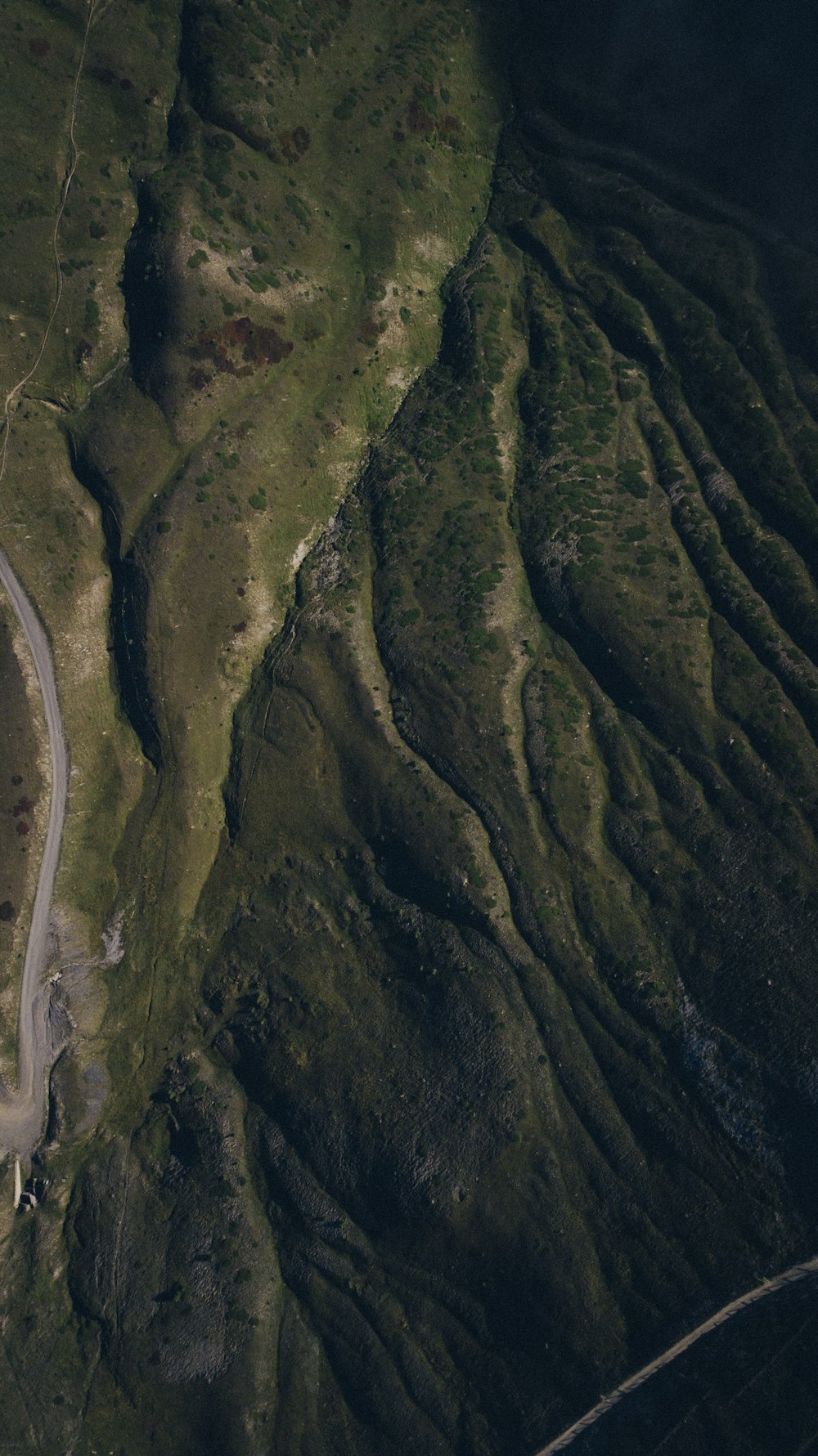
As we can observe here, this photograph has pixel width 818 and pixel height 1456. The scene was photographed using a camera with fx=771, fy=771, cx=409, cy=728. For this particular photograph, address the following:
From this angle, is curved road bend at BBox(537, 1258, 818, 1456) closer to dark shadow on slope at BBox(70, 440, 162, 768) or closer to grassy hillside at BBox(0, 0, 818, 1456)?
grassy hillside at BBox(0, 0, 818, 1456)

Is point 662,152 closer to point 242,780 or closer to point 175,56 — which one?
point 175,56

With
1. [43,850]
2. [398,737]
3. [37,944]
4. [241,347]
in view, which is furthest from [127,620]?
[37,944]

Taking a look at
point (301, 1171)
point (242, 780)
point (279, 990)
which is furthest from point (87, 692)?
point (301, 1171)

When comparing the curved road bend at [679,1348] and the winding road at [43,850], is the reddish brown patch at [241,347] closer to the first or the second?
the winding road at [43,850]

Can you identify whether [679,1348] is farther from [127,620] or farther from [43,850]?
[127,620]

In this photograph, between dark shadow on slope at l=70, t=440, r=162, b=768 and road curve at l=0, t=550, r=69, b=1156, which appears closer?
road curve at l=0, t=550, r=69, b=1156

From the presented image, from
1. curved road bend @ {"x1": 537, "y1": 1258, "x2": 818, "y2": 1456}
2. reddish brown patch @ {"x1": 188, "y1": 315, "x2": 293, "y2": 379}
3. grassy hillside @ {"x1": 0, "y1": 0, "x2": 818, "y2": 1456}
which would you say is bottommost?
curved road bend @ {"x1": 537, "y1": 1258, "x2": 818, "y2": 1456}

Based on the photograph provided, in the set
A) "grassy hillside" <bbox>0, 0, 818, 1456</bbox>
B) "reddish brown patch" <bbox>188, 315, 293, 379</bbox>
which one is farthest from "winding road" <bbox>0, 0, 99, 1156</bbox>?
"reddish brown patch" <bbox>188, 315, 293, 379</bbox>
